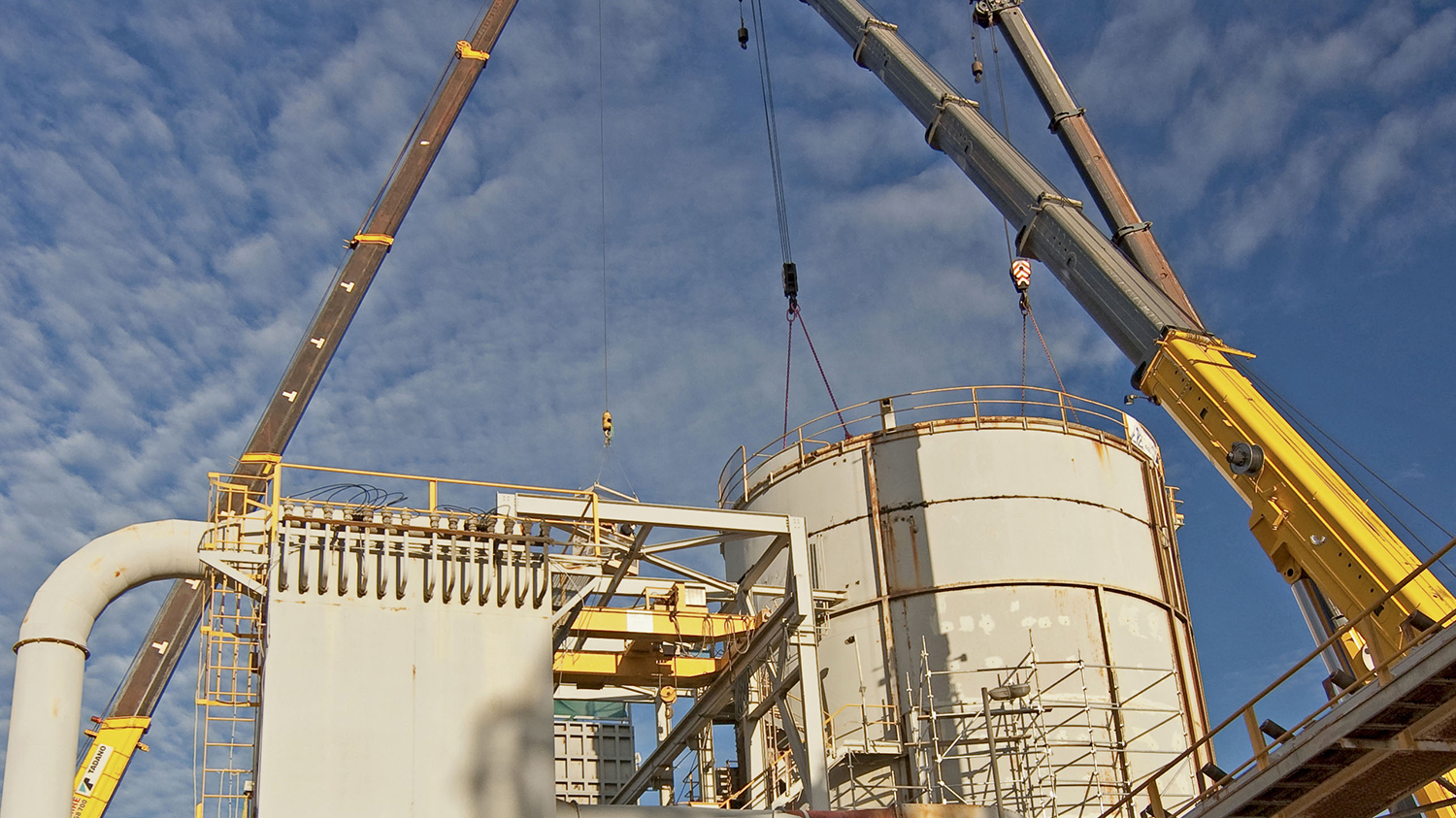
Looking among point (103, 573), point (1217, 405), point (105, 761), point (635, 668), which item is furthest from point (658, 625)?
point (105, 761)

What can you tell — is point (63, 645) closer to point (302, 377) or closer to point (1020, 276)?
point (1020, 276)

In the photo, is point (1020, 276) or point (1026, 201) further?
point (1020, 276)

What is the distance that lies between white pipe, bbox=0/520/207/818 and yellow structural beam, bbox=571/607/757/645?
7.14 m

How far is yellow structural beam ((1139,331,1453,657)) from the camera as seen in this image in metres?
18.7

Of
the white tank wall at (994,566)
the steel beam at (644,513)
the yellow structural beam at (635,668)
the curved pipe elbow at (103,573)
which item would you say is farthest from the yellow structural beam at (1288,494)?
the curved pipe elbow at (103,573)

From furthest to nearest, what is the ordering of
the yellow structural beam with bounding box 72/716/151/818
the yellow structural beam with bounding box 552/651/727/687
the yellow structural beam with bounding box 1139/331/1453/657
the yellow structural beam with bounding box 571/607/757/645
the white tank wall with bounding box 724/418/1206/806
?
the yellow structural beam with bounding box 72/716/151/818
the yellow structural beam with bounding box 552/651/727/687
the yellow structural beam with bounding box 571/607/757/645
the white tank wall with bounding box 724/418/1206/806
the yellow structural beam with bounding box 1139/331/1453/657

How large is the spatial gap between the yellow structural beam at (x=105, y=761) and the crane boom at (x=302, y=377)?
0.08 ft

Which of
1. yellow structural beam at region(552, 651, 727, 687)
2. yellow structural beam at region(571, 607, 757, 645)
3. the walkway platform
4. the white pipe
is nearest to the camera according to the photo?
the walkway platform

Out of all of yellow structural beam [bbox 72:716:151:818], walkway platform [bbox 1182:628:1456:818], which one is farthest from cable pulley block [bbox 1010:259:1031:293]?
yellow structural beam [bbox 72:716:151:818]

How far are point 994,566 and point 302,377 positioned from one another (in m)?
25.9

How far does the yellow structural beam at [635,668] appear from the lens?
26.3m

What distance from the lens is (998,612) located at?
2445 cm

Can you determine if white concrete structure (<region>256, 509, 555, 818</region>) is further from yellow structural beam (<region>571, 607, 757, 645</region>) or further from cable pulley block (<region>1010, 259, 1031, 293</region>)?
cable pulley block (<region>1010, 259, 1031, 293</region>)

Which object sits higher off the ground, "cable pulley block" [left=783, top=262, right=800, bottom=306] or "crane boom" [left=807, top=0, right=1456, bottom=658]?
"cable pulley block" [left=783, top=262, right=800, bottom=306]
